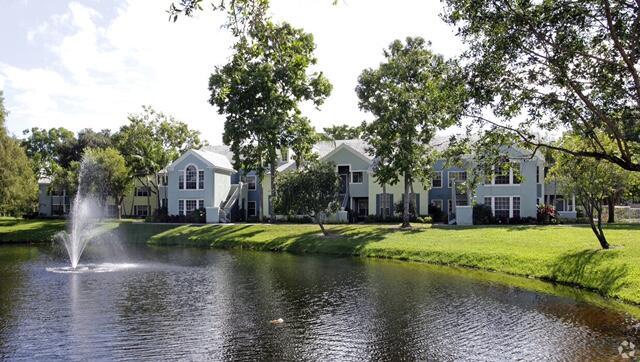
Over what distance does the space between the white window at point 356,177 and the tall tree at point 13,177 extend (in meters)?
32.1

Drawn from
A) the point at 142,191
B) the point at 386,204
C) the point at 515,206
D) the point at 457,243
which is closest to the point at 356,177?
the point at 386,204

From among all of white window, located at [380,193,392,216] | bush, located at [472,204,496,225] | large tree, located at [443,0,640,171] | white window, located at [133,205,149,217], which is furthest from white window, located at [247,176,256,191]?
large tree, located at [443,0,640,171]

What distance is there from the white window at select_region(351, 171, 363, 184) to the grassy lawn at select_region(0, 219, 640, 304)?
10.0 m

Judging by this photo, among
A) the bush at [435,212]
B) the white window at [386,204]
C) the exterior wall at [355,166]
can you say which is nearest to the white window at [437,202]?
the bush at [435,212]

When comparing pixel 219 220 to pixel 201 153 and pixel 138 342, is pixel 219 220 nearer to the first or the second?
pixel 201 153

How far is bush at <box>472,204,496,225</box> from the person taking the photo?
4788cm

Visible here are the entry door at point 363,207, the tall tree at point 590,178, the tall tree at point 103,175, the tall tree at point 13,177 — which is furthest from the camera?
the tall tree at point 103,175

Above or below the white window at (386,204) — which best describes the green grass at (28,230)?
below

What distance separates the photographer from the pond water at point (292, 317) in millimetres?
14555

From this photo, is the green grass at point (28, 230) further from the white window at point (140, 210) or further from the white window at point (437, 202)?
the white window at point (437, 202)

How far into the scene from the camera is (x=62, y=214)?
70.5m

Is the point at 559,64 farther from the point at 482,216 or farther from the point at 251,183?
the point at 251,183

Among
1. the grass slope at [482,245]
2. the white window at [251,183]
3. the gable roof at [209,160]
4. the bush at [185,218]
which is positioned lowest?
the grass slope at [482,245]

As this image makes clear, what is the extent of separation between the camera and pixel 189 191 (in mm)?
59531
